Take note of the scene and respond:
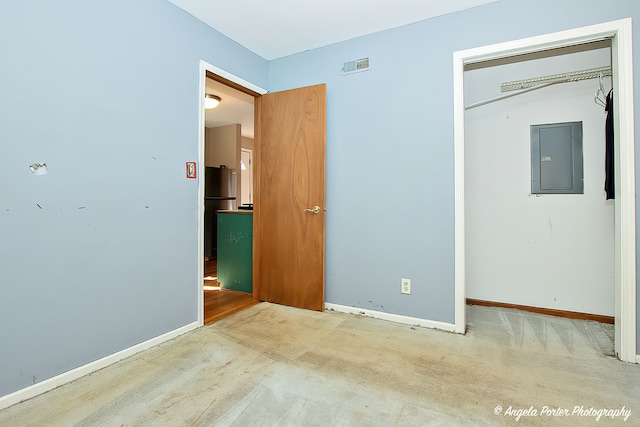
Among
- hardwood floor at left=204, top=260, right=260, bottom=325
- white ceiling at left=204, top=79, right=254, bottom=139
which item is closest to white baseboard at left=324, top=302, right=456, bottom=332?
hardwood floor at left=204, top=260, right=260, bottom=325

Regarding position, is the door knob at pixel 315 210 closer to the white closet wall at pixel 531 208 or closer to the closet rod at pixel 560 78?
the white closet wall at pixel 531 208

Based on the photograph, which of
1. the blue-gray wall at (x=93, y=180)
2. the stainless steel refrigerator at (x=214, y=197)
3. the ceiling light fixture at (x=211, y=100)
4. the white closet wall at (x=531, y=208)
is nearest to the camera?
the blue-gray wall at (x=93, y=180)

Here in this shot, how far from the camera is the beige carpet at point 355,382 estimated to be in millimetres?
1437

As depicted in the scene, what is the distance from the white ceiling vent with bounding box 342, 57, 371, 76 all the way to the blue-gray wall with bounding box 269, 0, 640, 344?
1.8 inches

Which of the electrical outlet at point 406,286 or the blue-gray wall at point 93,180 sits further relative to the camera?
the electrical outlet at point 406,286

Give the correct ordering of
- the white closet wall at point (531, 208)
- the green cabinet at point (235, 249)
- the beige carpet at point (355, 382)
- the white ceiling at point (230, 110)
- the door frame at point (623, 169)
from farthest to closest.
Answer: the white ceiling at point (230, 110), the green cabinet at point (235, 249), the white closet wall at point (531, 208), the door frame at point (623, 169), the beige carpet at point (355, 382)

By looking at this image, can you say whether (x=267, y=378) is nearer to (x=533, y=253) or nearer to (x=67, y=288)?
(x=67, y=288)

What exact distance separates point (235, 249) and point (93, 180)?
183 centimetres

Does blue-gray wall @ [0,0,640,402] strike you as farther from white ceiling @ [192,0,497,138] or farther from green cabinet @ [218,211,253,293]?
green cabinet @ [218,211,253,293]

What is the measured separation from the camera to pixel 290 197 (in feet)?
9.71

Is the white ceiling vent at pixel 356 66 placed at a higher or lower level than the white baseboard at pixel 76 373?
higher

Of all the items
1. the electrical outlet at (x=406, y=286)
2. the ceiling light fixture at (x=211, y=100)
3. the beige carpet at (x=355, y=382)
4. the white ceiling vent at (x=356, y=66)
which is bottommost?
the beige carpet at (x=355, y=382)

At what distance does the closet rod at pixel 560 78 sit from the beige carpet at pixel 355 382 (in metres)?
2.02

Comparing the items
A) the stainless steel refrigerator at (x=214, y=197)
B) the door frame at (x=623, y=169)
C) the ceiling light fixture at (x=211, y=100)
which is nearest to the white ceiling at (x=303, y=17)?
the door frame at (x=623, y=169)
